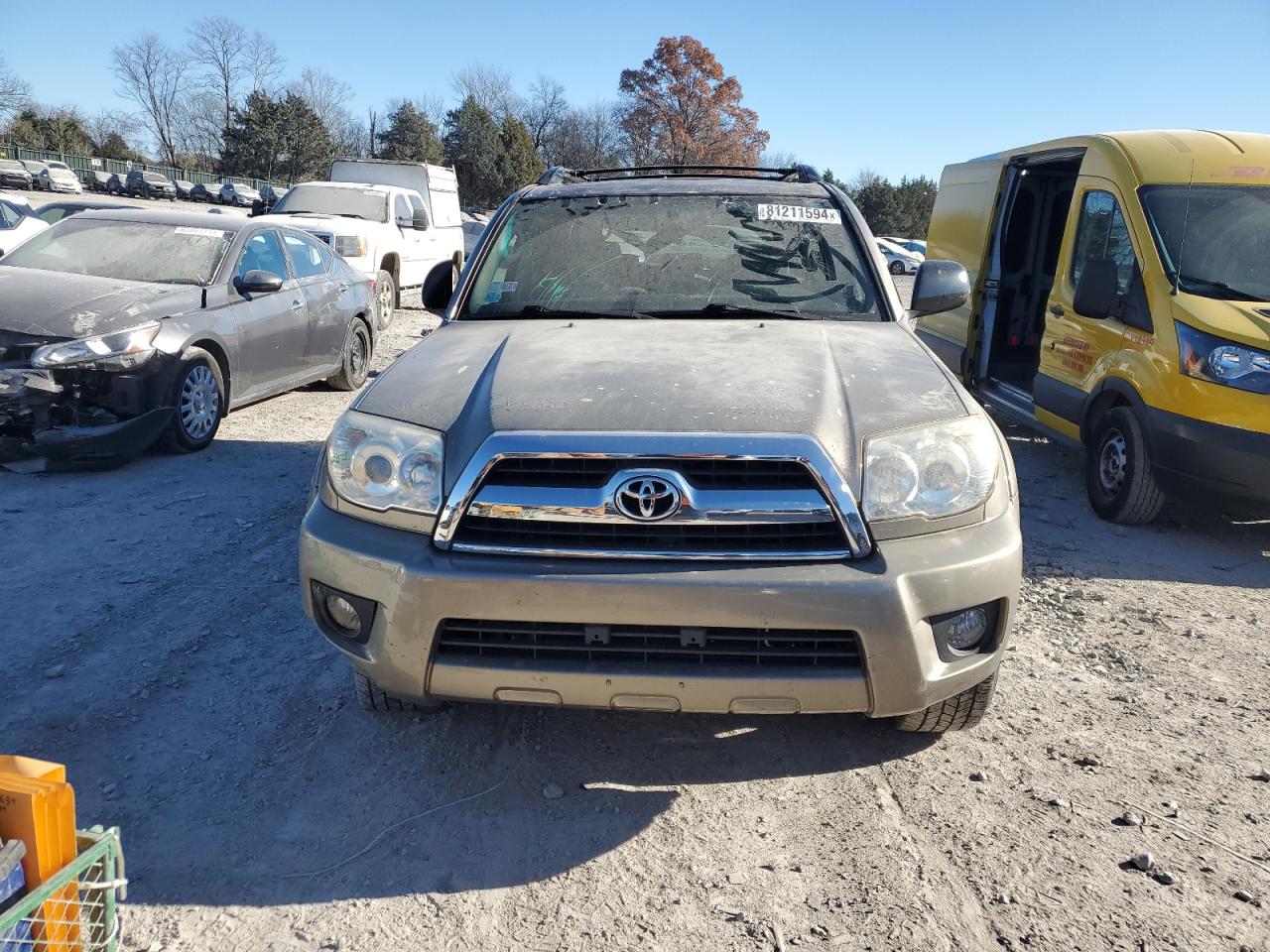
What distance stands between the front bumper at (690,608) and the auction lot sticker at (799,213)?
1.95 meters

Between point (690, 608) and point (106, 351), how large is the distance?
5.00 meters

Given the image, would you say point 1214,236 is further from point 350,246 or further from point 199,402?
point 350,246

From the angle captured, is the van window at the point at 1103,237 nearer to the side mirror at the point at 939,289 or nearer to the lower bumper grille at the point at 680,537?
the side mirror at the point at 939,289

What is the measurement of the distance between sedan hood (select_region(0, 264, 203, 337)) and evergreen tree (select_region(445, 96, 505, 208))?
55197 millimetres

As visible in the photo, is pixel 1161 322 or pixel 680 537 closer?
pixel 680 537

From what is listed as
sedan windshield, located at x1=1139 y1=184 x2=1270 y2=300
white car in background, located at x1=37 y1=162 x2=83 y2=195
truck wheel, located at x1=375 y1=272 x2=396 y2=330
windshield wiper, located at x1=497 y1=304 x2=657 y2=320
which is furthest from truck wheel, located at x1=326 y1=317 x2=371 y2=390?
white car in background, located at x1=37 y1=162 x2=83 y2=195

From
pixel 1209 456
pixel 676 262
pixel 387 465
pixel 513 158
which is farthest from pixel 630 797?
pixel 513 158

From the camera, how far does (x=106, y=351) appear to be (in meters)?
5.94

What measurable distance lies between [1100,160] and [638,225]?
3950 millimetres

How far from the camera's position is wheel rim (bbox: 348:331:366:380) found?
9102 mm

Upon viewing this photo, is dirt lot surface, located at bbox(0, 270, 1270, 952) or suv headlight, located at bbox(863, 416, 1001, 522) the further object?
suv headlight, located at bbox(863, 416, 1001, 522)

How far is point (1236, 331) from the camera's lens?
5.10m

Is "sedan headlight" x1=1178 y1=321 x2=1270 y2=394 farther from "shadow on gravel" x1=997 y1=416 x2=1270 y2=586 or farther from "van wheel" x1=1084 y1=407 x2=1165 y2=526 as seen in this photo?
"shadow on gravel" x1=997 y1=416 x2=1270 y2=586

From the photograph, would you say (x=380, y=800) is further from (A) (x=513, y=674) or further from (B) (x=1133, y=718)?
(B) (x=1133, y=718)
